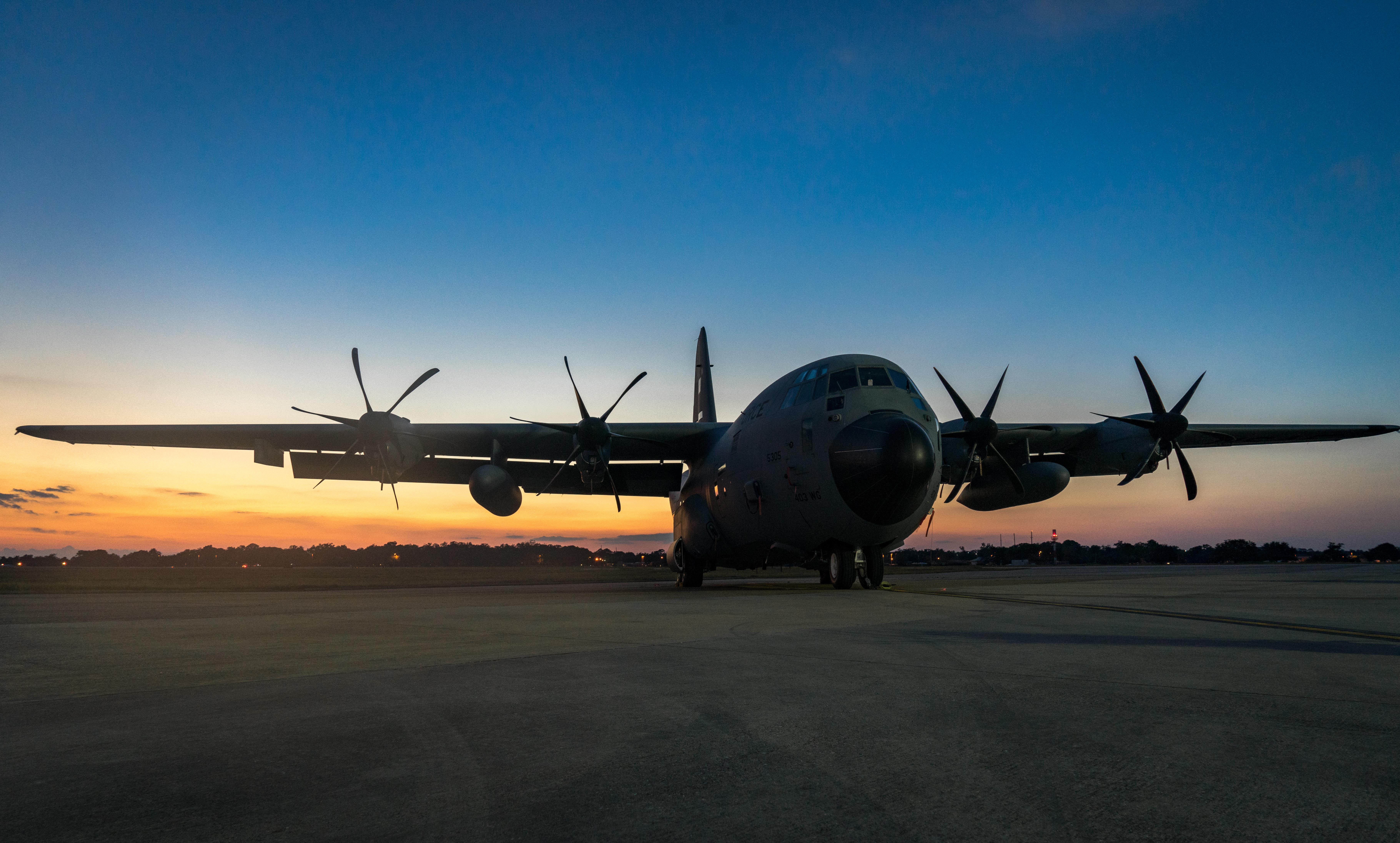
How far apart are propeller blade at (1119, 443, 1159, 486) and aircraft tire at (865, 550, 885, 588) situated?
1043 cm

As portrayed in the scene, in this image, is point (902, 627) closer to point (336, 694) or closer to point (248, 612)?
point (336, 694)

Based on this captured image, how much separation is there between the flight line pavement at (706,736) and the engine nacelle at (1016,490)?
593 inches

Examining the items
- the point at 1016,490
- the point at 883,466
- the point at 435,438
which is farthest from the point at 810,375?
the point at 435,438

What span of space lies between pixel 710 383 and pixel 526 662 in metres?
29.2

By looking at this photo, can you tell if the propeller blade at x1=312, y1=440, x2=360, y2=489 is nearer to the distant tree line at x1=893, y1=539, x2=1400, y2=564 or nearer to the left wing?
the left wing

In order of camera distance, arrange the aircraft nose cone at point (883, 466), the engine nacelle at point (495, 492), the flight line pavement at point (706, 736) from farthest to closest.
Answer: the engine nacelle at point (495, 492), the aircraft nose cone at point (883, 466), the flight line pavement at point (706, 736)

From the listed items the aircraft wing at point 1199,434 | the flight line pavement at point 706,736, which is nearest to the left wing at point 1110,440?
the aircraft wing at point 1199,434

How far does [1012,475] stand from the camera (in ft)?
74.0

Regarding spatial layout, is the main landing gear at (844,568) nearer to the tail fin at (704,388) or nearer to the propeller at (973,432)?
the propeller at (973,432)

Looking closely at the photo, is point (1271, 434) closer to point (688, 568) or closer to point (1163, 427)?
point (1163, 427)

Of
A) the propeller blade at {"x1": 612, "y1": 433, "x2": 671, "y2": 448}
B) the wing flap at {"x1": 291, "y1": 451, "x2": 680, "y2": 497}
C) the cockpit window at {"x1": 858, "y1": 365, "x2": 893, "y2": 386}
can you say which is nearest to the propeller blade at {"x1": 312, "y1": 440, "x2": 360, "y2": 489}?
the wing flap at {"x1": 291, "y1": 451, "x2": 680, "y2": 497}

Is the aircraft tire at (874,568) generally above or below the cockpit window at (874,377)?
below

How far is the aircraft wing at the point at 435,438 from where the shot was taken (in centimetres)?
2316

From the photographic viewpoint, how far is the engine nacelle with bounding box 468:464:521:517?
2358 cm
